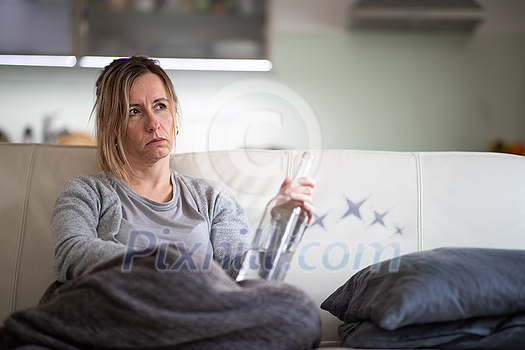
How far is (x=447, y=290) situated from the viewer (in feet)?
2.78

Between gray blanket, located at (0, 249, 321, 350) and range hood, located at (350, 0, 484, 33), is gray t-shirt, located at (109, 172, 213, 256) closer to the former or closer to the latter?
gray blanket, located at (0, 249, 321, 350)

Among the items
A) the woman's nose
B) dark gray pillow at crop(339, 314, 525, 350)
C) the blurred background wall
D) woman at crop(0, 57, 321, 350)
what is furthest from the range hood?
dark gray pillow at crop(339, 314, 525, 350)

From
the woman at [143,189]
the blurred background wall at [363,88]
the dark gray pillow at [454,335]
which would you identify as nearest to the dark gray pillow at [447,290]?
the dark gray pillow at [454,335]

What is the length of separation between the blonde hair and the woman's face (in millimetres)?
16

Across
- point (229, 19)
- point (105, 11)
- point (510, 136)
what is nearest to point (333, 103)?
point (229, 19)

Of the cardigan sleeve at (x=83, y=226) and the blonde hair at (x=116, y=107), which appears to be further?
the blonde hair at (x=116, y=107)

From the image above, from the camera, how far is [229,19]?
2.90m

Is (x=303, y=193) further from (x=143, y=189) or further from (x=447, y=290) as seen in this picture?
(x=143, y=189)

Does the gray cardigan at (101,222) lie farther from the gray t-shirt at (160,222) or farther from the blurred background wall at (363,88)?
the blurred background wall at (363,88)

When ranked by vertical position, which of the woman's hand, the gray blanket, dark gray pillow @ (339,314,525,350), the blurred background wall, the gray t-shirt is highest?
the blurred background wall

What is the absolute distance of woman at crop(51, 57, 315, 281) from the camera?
44.3 inches

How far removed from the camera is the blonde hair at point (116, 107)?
1.23 m

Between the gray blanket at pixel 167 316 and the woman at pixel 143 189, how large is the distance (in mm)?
304

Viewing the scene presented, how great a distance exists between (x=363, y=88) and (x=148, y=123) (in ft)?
7.10
